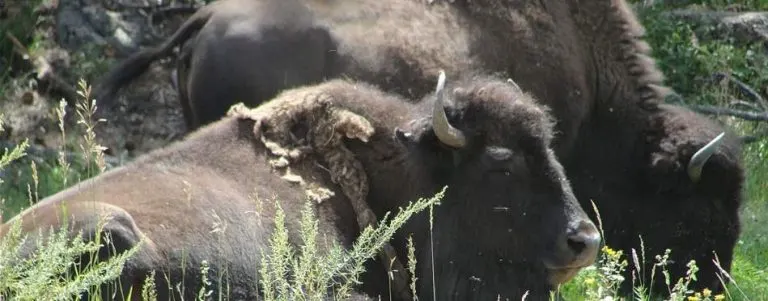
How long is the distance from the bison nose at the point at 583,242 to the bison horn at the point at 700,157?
231 cm

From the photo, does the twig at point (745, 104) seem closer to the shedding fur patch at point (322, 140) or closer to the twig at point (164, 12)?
the twig at point (164, 12)

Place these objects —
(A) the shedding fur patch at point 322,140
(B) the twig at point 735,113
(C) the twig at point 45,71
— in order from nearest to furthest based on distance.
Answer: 1. (A) the shedding fur patch at point 322,140
2. (B) the twig at point 735,113
3. (C) the twig at point 45,71

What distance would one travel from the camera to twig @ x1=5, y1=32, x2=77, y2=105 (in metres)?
11.5

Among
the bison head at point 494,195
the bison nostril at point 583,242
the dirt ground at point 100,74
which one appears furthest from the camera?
the dirt ground at point 100,74

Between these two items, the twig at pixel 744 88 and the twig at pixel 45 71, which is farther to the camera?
the twig at pixel 45 71

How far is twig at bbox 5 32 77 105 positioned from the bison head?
236 inches

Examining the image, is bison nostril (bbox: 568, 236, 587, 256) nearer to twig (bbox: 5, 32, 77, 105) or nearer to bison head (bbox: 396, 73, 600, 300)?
bison head (bbox: 396, 73, 600, 300)

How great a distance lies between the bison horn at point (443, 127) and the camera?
5797 millimetres

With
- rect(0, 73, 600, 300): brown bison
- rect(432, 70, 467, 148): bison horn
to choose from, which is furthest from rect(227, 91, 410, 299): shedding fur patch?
rect(432, 70, 467, 148): bison horn

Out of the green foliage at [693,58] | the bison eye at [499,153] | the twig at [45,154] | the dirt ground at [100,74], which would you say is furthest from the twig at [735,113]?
the bison eye at [499,153]

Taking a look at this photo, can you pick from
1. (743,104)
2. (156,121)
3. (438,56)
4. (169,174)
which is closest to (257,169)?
(169,174)

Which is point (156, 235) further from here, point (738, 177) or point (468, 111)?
point (738, 177)

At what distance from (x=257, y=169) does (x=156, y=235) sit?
728 mm

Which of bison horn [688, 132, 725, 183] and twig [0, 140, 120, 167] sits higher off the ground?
bison horn [688, 132, 725, 183]
